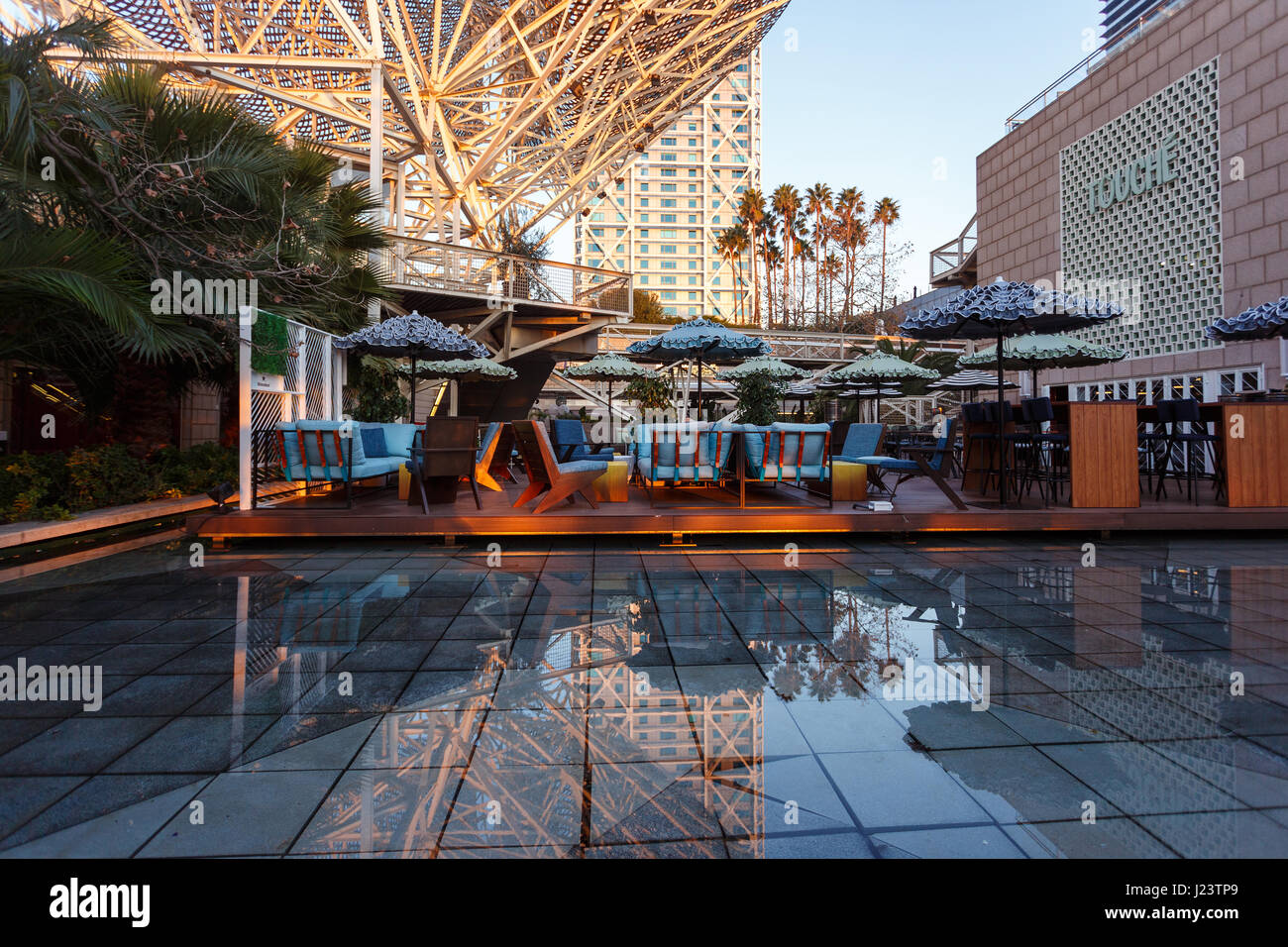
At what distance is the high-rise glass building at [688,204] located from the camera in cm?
9838

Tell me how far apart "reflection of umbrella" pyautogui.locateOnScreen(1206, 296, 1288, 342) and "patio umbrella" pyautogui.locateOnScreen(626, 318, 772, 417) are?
591 cm

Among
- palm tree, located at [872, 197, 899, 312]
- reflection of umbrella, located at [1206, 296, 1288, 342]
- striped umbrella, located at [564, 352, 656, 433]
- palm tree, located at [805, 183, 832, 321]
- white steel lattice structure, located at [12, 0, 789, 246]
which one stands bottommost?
reflection of umbrella, located at [1206, 296, 1288, 342]

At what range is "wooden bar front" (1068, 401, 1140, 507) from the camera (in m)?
8.07

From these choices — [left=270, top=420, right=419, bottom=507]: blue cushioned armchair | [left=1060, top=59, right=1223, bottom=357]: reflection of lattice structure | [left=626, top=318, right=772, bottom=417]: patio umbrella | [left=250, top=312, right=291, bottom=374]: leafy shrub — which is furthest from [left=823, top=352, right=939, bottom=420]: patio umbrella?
[left=1060, top=59, right=1223, bottom=357]: reflection of lattice structure

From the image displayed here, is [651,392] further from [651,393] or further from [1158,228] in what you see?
[1158,228]

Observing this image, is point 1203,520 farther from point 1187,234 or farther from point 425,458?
point 1187,234

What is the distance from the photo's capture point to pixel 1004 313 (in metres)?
7.52

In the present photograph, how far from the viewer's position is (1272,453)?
26.7 ft

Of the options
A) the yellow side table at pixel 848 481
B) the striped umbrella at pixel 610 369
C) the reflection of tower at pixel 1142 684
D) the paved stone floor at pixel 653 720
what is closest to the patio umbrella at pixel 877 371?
the yellow side table at pixel 848 481

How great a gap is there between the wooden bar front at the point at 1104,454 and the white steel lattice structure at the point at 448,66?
14.3 m

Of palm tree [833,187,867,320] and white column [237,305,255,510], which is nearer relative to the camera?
white column [237,305,255,510]

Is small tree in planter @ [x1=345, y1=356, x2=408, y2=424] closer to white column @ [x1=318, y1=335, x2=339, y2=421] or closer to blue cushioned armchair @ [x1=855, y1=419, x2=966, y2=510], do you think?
white column @ [x1=318, y1=335, x2=339, y2=421]

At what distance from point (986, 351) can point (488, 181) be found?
898 inches
